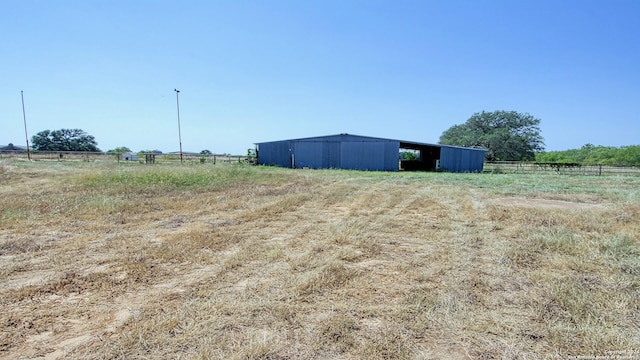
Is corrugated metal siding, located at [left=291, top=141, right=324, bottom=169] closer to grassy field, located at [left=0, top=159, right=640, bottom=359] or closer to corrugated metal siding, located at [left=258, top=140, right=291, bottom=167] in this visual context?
corrugated metal siding, located at [left=258, top=140, right=291, bottom=167]

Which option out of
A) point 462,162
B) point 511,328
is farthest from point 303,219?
point 462,162

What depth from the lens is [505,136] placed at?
3991cm

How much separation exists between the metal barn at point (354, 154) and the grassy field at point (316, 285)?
54.0 feet

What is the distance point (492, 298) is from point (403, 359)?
143 cm

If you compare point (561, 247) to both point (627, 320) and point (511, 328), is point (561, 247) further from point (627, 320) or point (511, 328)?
point (511, 328)

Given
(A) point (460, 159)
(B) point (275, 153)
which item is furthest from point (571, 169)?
(B) point (275, 153)

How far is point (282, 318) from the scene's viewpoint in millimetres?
2486

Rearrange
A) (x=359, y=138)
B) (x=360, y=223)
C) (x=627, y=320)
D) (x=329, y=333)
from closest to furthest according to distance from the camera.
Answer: (x=329, y=333), (x=627, y=320), (x=360, y=223), (x=359, y=138)

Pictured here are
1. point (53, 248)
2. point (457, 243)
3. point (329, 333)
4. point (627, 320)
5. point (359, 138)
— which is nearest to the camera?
point (329, 333)

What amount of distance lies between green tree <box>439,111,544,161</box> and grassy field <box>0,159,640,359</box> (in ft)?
126

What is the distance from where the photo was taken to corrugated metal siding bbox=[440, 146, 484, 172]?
24.3 metres

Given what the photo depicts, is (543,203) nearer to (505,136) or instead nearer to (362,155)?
(362,155)

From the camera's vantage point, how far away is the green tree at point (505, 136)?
3997 centimetres

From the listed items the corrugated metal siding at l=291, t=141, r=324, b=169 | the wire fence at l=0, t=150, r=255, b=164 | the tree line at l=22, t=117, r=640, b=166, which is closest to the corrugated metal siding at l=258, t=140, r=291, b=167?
the corrugated metal siding at l=291, t=141, r=324, b=169
